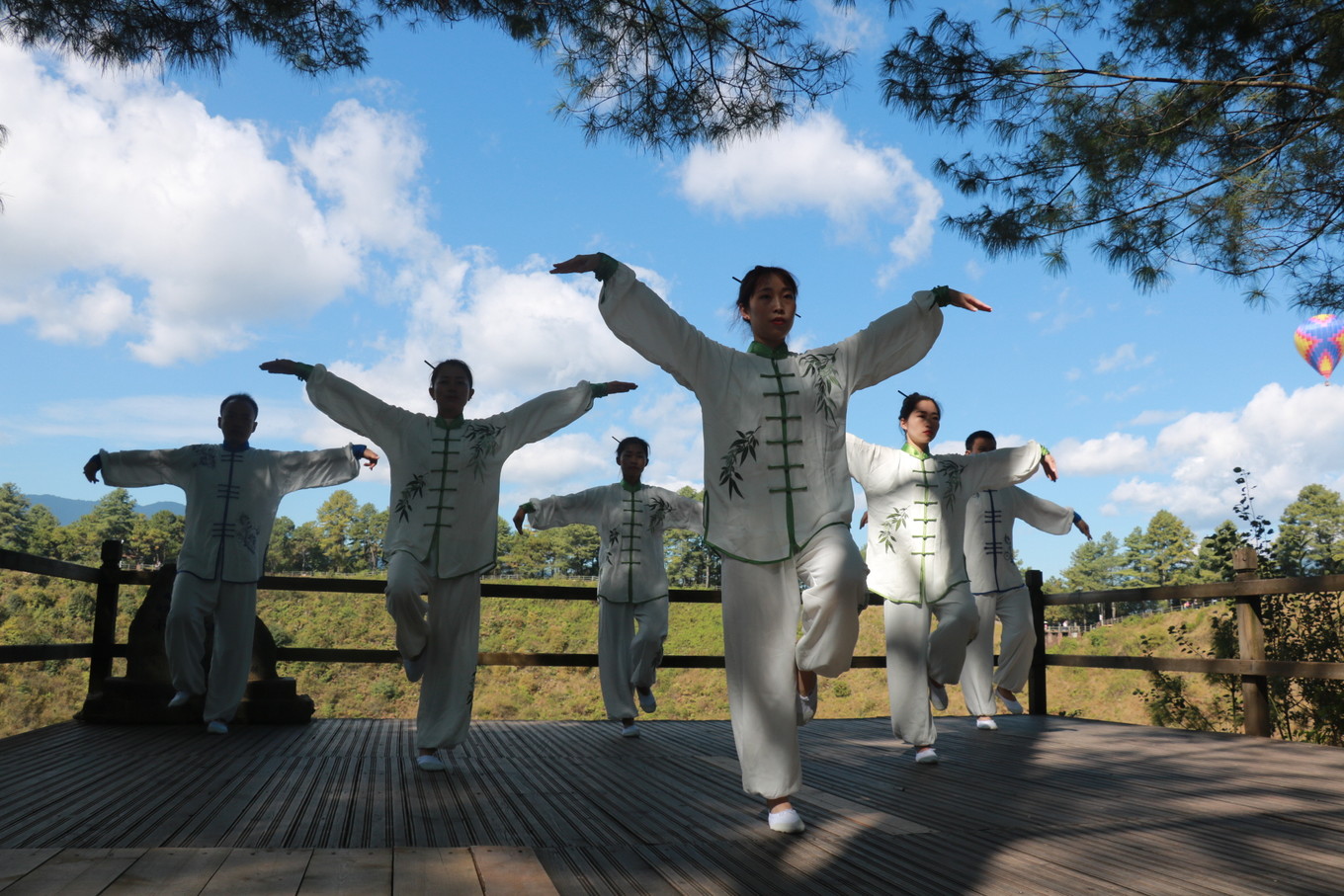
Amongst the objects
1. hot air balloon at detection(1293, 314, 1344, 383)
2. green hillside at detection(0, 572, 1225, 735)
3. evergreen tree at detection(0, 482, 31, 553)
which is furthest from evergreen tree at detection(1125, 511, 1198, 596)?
evergreen tree at detection(0, 482, 31, 553)

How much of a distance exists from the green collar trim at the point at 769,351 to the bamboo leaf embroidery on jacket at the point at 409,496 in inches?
79.4

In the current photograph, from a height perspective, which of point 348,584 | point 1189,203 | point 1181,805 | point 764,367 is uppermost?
point 1189,203

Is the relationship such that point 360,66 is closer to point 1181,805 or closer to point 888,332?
point 888,332

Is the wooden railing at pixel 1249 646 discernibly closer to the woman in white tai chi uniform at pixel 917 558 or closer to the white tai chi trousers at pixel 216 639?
the woman in white tai chi uniform at pixel 917 558

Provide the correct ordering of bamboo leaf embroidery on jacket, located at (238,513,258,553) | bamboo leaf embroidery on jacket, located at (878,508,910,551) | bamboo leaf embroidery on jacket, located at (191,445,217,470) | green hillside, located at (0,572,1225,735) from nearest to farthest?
bamboo leaf embroidery on jacket, located at (878,508,910,551)
bamboo leaf embroidery on jacket, located at (238,513,258,553)
bamboo leaf embroidery on jacket, located at (191,445,217,470)
green hillside, located at (0,572,1225,735)

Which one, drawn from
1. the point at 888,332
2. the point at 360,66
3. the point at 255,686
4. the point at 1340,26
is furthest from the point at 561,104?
the point at 1340,26

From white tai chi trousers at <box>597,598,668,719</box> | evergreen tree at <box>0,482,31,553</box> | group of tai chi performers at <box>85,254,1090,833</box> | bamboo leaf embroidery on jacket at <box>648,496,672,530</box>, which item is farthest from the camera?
evergreen tree at <box>0,482,31,553</box>

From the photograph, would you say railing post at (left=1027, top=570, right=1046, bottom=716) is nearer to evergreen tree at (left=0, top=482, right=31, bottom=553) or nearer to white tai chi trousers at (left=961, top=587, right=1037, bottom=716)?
white tai chi trousers at (left=961, top=587, right=1037, bottom=716)

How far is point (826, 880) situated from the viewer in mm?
2201

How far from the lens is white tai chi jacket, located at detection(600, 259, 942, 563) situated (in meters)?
2.90

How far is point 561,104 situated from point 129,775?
4.27 metres

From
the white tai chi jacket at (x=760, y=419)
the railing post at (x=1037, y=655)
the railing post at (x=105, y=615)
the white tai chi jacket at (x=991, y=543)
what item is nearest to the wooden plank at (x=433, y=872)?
the white tai chi jacket at (x=760, y=419)

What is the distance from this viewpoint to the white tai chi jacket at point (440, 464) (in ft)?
14.5

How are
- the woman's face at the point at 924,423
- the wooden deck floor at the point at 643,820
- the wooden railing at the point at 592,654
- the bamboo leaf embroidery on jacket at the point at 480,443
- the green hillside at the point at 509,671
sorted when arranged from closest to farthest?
the wooden deck floor at the point at 643,820 → the bamboo leaf embroidery on jacket at the point at 480,443 → the woman's face at the point at 924,423 → the wooden railing at the point at 592,654 → the green hillside at the point at 509,671
